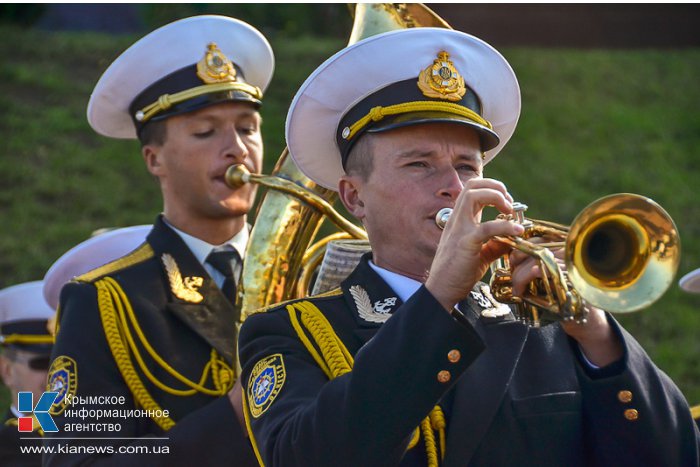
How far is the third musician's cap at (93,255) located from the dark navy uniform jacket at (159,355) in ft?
2.05

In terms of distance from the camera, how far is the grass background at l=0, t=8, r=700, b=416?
32.0ft

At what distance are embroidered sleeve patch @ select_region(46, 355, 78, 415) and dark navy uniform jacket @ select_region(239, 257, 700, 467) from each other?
0.91 metres

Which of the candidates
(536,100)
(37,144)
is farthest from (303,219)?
(536,100)

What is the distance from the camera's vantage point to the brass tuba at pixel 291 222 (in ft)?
15.0

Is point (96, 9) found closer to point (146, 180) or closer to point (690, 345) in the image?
point (146, 180)

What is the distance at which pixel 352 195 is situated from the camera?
370cm

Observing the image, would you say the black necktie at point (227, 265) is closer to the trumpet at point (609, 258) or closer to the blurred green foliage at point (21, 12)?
the trumpet at point (609, 258)

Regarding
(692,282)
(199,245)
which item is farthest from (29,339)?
(692,282)

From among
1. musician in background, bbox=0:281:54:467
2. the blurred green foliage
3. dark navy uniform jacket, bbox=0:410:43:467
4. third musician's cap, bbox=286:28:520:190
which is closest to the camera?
third musician's cap, bbox=286:28:520:190

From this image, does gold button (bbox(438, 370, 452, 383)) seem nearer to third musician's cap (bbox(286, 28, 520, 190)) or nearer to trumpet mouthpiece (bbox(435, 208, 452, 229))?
trumpet mouthpiece (bbox(435, 208, 452, 229))

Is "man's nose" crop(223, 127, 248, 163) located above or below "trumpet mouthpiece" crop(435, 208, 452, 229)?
above

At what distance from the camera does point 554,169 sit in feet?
36.2

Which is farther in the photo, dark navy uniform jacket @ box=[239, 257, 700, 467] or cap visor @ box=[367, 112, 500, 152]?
cap visor @ box=[367, 112, 500, 152]

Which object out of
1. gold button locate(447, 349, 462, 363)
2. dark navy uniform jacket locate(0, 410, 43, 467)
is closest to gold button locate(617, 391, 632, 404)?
gold button locate(447, 349, 462, 363)
